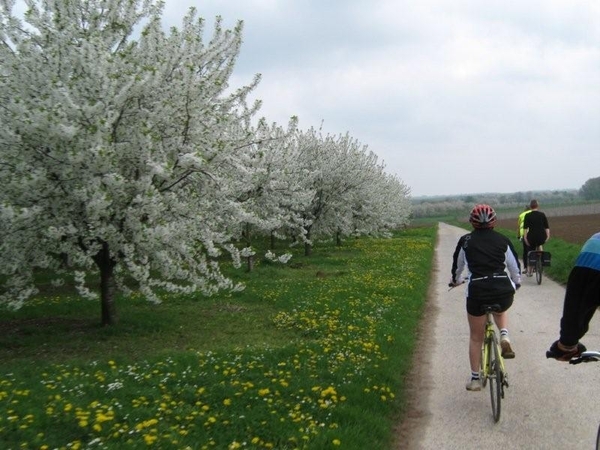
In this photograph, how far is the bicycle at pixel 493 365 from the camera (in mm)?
5586

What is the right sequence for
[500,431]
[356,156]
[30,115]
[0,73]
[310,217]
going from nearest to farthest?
[500,431] → [30,115] → [0,73] → [310,217] → [356,156]

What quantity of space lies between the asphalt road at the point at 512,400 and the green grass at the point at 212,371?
332 mm

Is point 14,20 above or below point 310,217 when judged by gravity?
above

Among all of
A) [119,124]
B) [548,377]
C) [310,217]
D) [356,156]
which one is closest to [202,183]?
[119,124]

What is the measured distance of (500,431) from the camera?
541cm

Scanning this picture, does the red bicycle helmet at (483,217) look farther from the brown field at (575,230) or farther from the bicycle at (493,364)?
the brown field at (575,230)

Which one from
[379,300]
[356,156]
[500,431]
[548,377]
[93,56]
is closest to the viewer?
[500,431]

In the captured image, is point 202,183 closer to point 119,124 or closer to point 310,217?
point 119,124

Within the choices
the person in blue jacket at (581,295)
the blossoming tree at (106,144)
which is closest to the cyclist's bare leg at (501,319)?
the person in blue jacket at (581,295)

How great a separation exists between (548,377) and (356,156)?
22394mm

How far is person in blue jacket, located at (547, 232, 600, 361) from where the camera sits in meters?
2.86

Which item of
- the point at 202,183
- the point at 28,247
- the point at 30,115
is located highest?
the point at 30,115

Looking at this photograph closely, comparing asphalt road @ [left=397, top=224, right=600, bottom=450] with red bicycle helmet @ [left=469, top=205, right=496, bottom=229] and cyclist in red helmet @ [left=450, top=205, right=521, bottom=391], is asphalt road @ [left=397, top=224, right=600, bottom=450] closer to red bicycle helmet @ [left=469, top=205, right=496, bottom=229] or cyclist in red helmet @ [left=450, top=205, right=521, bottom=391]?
cyclist in red helmet @ [left=450, top=205, right=521, bottom=391]

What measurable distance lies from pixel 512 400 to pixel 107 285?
700 centimetres
